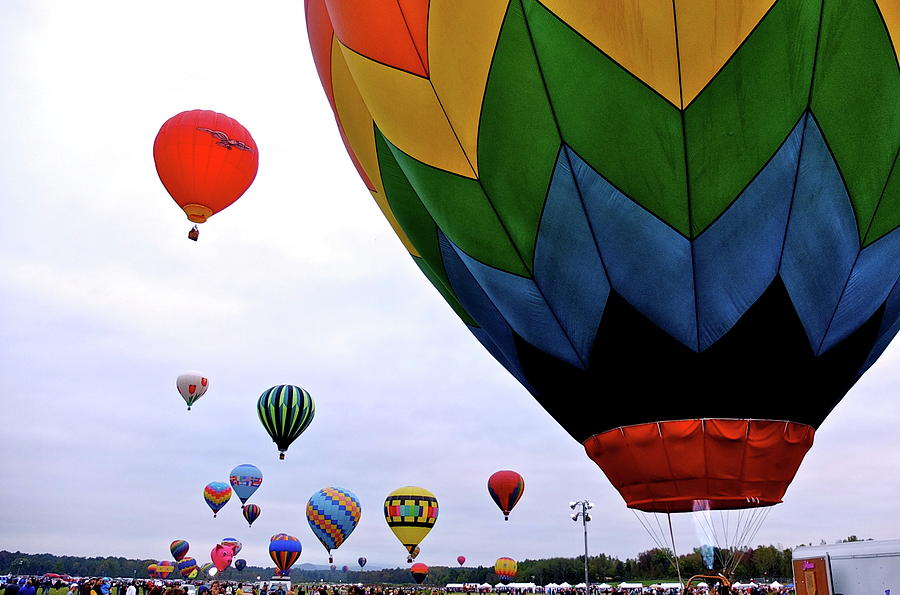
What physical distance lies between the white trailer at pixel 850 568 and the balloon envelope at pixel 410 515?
54.3ft

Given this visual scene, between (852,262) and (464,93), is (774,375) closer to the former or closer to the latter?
(852,262)

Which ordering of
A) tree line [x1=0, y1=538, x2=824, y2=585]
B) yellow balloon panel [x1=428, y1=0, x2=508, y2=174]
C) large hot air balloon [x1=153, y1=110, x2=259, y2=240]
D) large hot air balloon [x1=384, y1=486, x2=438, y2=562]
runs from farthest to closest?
1. tree line [x1=0, y1=538, x2=824, y2=585]
2. large hot air balloon [x1=384, y1=486, x2=438, y2=562]
3. large hot air balloon [x1=153, y1=110, x2=259, y2=240]
4. yellow balloon panel [x1=428, y1=0, x2=508, y2=174]

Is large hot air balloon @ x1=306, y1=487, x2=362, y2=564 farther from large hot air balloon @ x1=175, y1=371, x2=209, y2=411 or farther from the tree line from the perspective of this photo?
the tree line

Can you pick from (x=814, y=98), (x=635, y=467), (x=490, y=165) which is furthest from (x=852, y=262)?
(x=490, y=165)

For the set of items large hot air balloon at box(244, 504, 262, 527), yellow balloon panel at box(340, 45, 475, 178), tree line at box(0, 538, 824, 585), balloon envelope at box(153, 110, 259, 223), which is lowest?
tree line at box(0, 538, 824, 585)

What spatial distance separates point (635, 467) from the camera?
5.32 meters

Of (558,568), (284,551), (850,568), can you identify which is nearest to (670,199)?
(850,568)

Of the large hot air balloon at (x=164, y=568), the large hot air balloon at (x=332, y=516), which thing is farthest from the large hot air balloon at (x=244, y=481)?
the large hot air balloon at (x=164, y=568)

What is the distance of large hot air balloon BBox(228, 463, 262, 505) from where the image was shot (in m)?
34.3

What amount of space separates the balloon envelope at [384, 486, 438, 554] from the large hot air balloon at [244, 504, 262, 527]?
14742mm

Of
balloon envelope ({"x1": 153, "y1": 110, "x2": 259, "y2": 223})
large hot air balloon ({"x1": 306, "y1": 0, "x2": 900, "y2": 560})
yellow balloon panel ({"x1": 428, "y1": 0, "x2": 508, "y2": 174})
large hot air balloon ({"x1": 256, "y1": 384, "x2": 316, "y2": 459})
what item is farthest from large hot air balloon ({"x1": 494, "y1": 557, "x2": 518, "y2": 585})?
yellow balloon panel ({"x1": 428, "y1": 0, "x2": 508, "y2": 174})

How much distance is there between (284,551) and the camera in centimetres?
2997

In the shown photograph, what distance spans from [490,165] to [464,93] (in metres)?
0.53

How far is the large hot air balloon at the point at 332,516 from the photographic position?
87.6 ft
